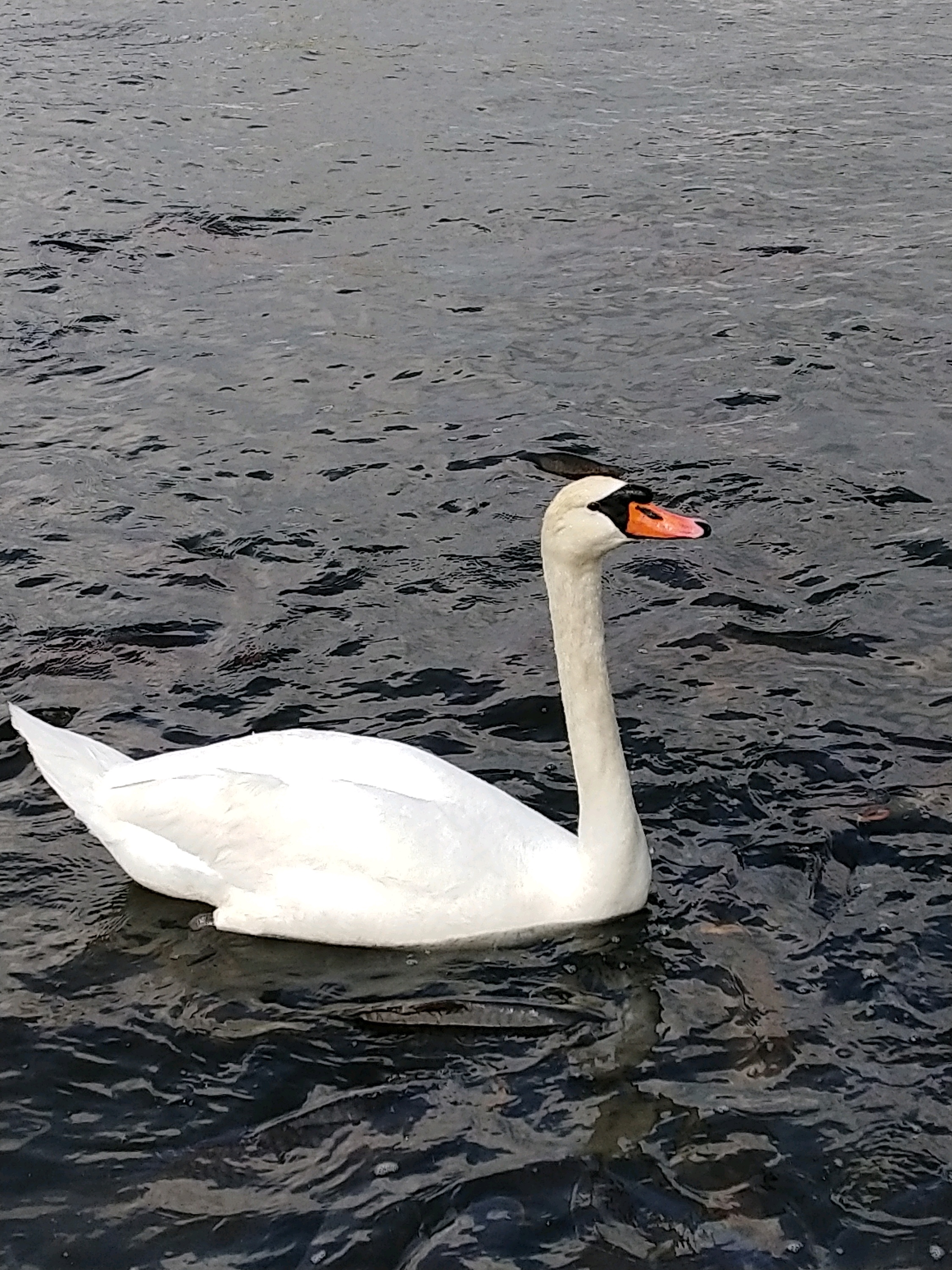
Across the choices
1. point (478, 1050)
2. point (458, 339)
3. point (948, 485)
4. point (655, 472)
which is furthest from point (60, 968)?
point (458, 339)

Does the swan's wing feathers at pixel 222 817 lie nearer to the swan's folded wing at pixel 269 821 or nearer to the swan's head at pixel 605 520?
the swan's folded wing at pixel 269 821

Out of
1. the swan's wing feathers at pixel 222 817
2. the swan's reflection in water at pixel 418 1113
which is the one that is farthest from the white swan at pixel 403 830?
the swan's reflection in water at pixel 418 1113

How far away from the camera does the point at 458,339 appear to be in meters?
12.8

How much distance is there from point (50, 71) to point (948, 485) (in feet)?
43.4

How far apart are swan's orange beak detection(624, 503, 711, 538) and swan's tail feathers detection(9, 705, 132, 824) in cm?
237

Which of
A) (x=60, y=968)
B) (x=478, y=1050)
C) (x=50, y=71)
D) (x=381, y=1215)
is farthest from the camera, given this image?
(x=50, y=71)

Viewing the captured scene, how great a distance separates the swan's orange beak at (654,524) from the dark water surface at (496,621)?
4.92ft

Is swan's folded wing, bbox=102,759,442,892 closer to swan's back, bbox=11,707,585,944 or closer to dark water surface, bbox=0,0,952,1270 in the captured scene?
swan's back, bbox=11,707,585,944

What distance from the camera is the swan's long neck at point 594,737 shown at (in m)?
6.82

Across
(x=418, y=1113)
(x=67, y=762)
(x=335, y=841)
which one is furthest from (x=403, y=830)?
(x=67, y=762)

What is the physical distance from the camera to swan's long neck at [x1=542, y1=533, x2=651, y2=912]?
268 inches

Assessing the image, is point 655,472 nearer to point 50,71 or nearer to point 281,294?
point 281,294

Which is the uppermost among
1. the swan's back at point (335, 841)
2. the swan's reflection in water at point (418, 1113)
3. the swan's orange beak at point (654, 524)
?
the swan's orange beak at point (654, 524)

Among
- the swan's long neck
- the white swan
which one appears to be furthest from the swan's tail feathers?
the swan's long neck
